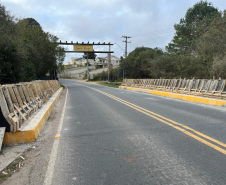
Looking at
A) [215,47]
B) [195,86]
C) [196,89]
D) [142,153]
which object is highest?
[215,47]

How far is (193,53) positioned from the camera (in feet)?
104

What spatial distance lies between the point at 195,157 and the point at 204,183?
94 cm

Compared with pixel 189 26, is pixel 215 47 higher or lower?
lower

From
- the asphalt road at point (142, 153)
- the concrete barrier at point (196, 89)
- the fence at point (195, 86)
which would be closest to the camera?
the asphalt road at point (142, 153)

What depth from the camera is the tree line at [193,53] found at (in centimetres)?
2110

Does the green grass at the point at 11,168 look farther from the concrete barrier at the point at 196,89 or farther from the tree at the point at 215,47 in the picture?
the tree at the point at 215,47

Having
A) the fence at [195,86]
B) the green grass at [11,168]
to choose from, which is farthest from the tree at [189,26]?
the green grass at [11,168]

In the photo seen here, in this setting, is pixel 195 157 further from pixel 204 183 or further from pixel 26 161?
pixel 26 161

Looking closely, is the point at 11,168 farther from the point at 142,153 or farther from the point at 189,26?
the point at 189,26

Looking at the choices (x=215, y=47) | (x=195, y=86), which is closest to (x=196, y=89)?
(x=195, y=86)

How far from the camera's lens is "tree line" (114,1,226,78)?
21102mm

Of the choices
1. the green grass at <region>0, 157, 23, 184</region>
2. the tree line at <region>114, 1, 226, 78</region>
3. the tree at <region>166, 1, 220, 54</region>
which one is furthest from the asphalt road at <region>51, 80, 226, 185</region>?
the tree at <region>166, 1, 220, 54</region>

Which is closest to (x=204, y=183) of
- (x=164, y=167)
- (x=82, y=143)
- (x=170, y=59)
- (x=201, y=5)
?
(x=164, y=167)

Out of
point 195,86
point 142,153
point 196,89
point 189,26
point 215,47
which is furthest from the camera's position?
point 189,26
